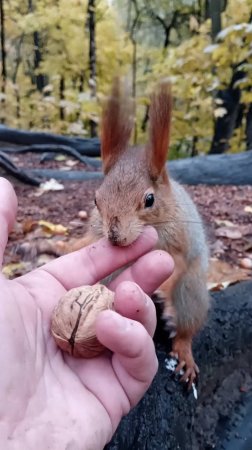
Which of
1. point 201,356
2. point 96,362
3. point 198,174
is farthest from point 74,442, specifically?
point 198,174

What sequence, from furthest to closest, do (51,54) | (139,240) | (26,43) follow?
(26,43) < (51,54) < (139,240)

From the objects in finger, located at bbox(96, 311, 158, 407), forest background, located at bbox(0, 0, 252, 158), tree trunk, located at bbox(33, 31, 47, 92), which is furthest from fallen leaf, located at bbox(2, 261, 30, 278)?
tree trunk, located at bbox(33, 31, 47, 92)

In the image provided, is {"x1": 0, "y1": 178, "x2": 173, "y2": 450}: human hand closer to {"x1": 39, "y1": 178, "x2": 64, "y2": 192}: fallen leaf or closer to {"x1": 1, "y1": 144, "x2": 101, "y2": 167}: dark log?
{"x1": 39, "y1": 178, "x2": 64, "y2": 192}: fallen leaf

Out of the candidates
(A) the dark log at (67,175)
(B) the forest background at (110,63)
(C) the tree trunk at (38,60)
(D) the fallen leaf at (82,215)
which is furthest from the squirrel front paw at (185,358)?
(C) the tree trunk at (38,60)

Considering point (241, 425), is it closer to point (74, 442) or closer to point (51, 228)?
point (74, 442)

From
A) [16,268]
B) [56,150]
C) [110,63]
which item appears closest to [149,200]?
[16,268]
